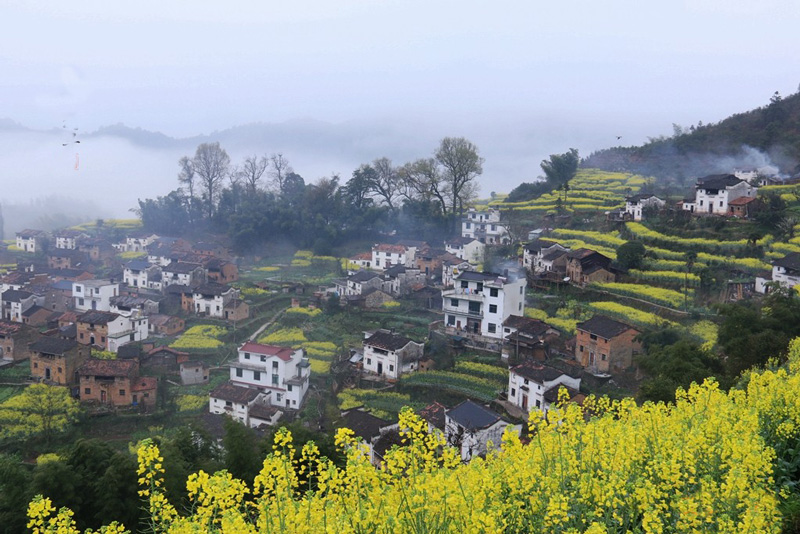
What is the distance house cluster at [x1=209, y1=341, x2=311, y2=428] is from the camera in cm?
2359

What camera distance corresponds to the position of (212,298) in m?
35.2

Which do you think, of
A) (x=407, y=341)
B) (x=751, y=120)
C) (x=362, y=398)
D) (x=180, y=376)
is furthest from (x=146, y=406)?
(x=751, y=120)

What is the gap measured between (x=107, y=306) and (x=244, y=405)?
1664cm

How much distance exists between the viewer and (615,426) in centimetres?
698

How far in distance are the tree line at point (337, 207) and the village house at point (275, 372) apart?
21.3 meters

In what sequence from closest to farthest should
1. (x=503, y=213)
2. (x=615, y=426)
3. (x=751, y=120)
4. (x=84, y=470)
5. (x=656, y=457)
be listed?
(x=656, y=457) < (x=615, y=426) < (x=84, y=470) < (x=503, y=213) < (x=751, y=120)

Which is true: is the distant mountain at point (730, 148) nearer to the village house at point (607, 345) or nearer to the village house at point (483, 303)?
the village house at point (483, 303)

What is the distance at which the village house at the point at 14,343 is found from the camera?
28.7 metres

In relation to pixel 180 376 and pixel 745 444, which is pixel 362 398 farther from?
pixel 745 444

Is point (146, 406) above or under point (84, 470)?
under

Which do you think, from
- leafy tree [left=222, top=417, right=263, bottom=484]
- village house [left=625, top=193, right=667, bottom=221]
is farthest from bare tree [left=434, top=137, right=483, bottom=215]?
leafy tree [left=222, top=417, right=263, bottom=484]

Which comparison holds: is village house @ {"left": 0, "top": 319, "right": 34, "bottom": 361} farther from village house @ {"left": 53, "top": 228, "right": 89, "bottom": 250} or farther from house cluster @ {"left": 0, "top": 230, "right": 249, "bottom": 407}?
village house @ {"left": 53, "top": 228, "right": 89, "bottom": 250}

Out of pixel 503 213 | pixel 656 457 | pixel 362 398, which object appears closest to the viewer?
pixel 656 457

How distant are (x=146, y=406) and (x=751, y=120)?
2177 inches
